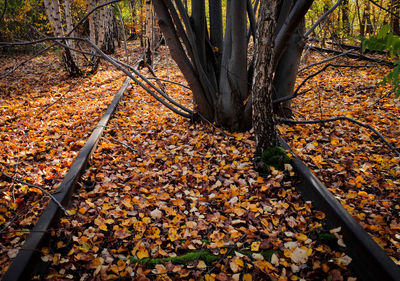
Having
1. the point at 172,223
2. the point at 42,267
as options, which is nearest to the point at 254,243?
the point at 172,223

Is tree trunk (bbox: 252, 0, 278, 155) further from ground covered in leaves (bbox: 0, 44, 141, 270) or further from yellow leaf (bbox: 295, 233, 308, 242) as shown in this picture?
ground covered in leaves (bbox: 0, 44, 141, 270)

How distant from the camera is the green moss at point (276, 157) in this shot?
2943 mm

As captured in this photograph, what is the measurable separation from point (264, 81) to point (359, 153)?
1769mm

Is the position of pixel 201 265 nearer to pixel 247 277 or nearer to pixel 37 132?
pixel 247 277

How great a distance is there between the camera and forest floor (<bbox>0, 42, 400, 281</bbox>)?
6.53 ft

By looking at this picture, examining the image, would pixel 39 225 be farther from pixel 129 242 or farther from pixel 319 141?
pixel 319 141

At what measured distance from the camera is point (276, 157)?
297 centimetres

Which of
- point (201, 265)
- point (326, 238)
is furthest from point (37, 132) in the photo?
point (326, 238)

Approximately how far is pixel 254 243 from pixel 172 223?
86cm

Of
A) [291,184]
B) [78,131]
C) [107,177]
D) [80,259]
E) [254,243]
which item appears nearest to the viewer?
[80,259]

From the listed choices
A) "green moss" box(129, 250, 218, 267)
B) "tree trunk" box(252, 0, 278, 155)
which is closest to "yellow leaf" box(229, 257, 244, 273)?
"green moss" box(129, 250, 218, 267)

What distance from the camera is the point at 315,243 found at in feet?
6.80

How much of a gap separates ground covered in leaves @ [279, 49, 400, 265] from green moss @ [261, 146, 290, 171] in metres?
0.42

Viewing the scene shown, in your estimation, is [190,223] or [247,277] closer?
[247,277]
